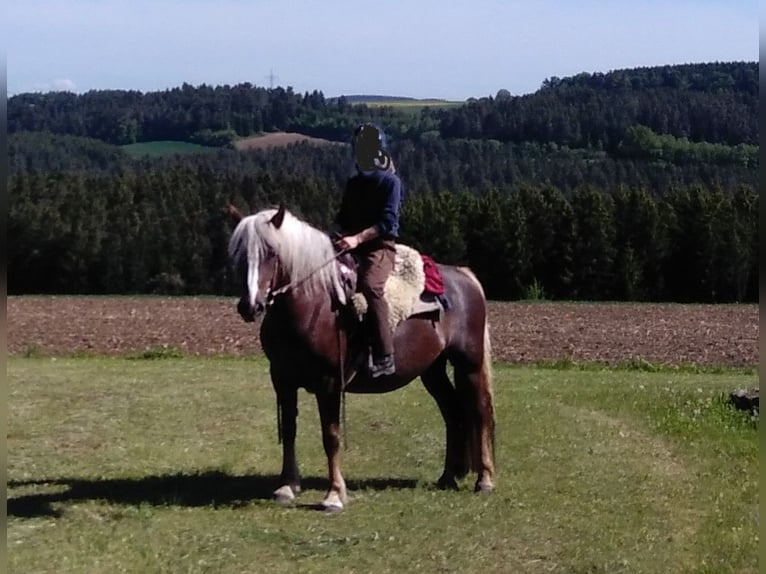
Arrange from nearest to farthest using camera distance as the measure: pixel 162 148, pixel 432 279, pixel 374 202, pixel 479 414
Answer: pixel 374 202 < pixel 432 279 < pixel 479 414 < pixel 162 148

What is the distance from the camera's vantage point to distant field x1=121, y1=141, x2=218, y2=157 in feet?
254

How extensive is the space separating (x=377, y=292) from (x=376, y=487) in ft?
6.31

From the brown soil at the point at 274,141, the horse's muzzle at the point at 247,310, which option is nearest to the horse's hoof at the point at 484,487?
the horse's muzzle at the point at 247,310

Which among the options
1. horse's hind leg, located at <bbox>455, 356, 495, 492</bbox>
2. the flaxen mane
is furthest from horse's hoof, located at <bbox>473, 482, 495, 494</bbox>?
the flaxen mane

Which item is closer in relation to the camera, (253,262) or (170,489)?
(253,262)

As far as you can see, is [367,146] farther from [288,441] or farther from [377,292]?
[288,441]

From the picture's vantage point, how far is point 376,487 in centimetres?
930

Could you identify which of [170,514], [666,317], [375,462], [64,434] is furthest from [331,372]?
[666,317]

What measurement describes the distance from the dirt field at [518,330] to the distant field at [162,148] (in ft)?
133

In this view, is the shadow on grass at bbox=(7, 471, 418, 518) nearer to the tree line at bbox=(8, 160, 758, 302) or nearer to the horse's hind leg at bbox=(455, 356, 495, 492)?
the horse's hind leg at bbox=(455, 356, 495, 492)

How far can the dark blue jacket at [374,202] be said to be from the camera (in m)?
8.26

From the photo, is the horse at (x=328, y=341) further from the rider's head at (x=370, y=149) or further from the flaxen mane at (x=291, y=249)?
the rider's head at (x=370, y=149)

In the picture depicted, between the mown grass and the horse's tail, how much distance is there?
1.05 ft

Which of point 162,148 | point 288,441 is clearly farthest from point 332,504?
point 162,148
